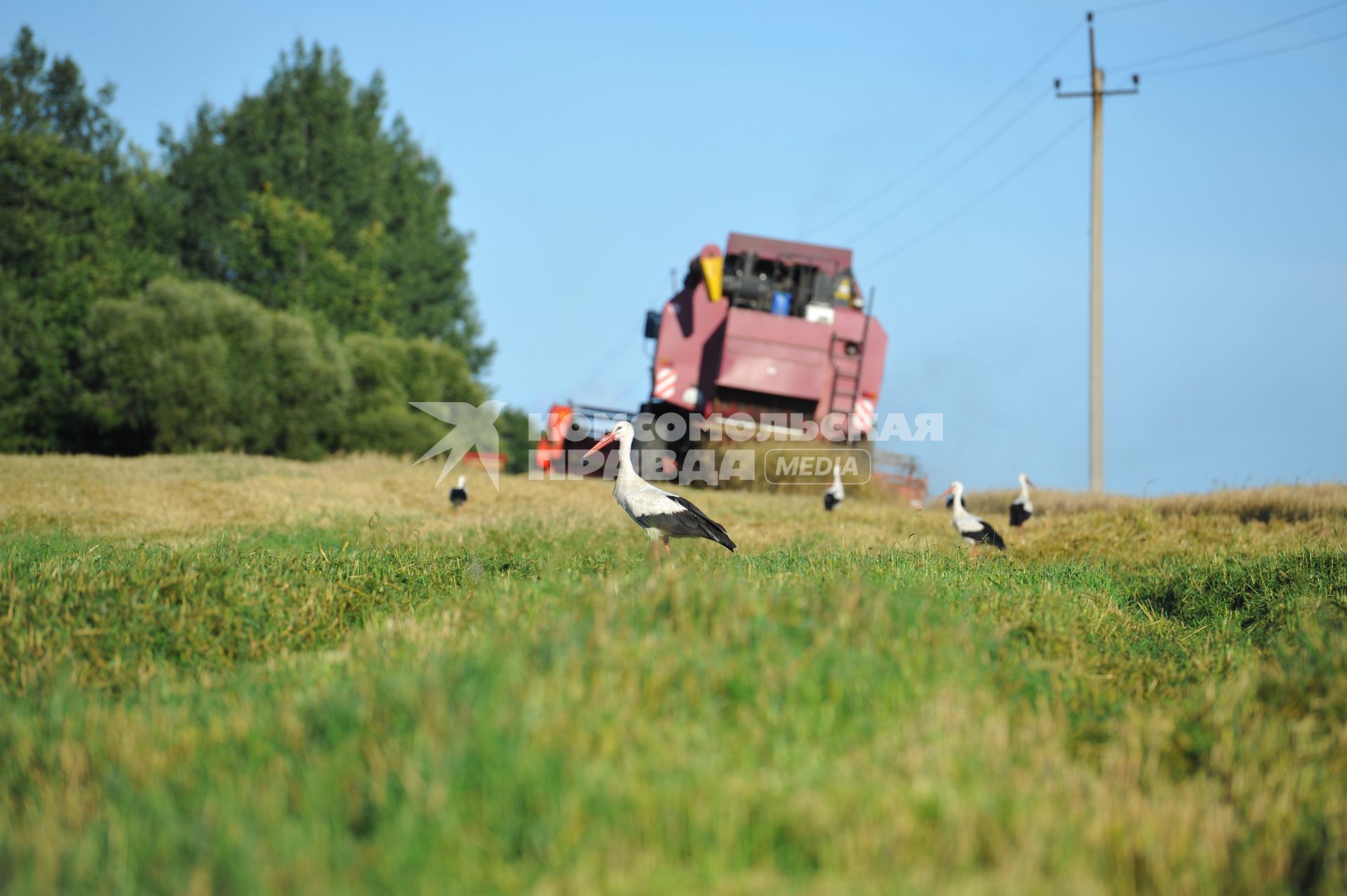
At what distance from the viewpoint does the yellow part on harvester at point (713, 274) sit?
70.6 feet

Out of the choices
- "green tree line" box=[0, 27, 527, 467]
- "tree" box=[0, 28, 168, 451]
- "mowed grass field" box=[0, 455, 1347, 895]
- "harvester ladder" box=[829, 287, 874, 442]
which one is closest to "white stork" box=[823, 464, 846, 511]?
"harvester ladder" box=[829, 287, 874, 442]

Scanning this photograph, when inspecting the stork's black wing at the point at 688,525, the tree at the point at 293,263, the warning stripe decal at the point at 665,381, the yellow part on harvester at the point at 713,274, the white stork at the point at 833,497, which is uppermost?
the tree at the point at 293,263

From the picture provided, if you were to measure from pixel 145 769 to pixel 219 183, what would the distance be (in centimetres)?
4895

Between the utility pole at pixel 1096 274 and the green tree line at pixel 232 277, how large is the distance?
24.5 m

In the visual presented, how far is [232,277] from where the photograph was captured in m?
48.2

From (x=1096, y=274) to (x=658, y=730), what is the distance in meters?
22.1

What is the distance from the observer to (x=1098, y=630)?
6.37 metres

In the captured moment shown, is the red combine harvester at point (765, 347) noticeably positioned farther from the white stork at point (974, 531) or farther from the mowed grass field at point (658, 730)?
the mowed grass field at point (658, 730)

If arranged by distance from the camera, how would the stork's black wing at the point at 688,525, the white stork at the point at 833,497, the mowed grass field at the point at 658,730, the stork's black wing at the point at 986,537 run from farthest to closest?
the white stork at the point at 833,497 < the stork's black wing at the point at 986,537 < the stork's black wing at the point at 688,525 < the mowed grass field at the point at 658,730

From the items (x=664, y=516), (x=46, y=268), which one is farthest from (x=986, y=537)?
(x=46, y=268)

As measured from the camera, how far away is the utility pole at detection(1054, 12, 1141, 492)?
2248 cm

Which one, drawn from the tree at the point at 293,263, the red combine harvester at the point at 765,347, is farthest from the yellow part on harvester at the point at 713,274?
the tree at the point at 293,263

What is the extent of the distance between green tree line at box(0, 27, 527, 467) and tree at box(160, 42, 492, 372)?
10 centimetres

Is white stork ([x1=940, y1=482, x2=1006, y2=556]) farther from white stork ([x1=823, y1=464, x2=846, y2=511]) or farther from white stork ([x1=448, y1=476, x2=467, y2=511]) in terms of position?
white stork ([x1=448, y1=476, x2=467, y2=511])
